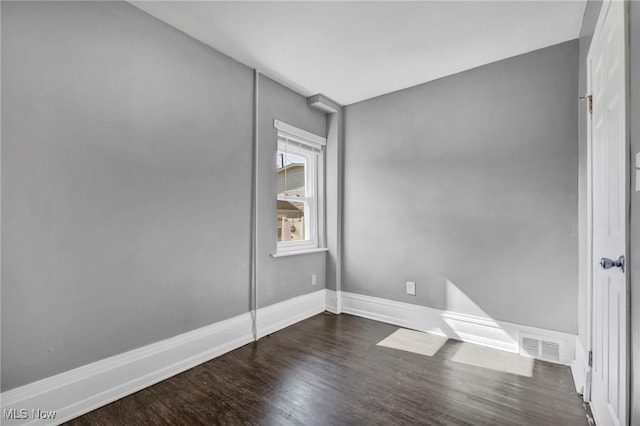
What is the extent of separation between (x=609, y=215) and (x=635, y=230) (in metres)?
0.45

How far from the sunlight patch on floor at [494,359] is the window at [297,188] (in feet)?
6.17

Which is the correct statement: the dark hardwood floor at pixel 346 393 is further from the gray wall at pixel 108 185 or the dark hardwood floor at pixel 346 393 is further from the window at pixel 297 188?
the window at pixel 297 188

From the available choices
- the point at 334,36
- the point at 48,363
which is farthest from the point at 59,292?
the point at 334,36

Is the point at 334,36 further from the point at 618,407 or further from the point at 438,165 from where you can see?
the point at 618,407

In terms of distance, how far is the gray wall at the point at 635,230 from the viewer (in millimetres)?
1086

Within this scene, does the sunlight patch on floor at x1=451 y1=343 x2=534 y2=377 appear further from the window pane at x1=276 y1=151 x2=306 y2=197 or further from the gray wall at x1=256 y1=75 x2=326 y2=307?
the window pane at x1=276 y1=151 x2=306 y2=197

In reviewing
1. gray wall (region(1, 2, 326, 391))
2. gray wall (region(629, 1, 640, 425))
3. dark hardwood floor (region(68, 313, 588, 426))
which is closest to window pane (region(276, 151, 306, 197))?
gray wall (region(1, 2, 326, 391))

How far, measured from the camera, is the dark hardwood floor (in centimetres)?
179

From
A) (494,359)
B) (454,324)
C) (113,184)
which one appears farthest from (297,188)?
(494,359)

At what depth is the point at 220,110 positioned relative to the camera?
2.70 meters

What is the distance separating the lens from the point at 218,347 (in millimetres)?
2609

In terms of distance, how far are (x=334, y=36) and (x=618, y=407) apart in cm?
271

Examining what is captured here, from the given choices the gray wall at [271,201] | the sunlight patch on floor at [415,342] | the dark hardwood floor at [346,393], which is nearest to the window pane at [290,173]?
the gray wall at [271,201]

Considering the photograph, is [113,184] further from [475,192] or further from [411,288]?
[475,192]
